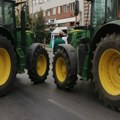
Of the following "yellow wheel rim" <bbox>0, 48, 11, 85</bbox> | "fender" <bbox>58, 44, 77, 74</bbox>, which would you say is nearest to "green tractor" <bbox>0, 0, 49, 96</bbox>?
"yellow wheel rim" <bbox>0, 48, 11, 85</bbox>

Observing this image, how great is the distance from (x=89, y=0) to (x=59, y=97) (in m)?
2.75

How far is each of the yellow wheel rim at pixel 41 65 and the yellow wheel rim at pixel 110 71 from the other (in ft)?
12.5

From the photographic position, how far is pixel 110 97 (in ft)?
25.2

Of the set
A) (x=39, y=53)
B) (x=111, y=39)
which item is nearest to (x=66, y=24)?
(x=39, y=53)

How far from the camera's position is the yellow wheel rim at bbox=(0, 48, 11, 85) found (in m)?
9.54

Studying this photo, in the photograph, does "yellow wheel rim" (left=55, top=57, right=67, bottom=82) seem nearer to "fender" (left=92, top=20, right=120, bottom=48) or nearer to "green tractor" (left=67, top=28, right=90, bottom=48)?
"green tractor" (left=67, top=28, right=90, bottom=48)

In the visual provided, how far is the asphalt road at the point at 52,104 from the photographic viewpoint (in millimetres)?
7350

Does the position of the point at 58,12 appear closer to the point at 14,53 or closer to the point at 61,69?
the point at 61,69

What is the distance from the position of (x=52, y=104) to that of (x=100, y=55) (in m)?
1.69

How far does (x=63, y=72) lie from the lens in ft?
34.4

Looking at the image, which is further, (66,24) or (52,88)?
(66,24)

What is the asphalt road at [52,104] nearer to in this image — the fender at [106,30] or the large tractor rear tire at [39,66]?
the large tractor rear tire at [39,66]

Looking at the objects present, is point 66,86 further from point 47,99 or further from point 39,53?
point 39,53

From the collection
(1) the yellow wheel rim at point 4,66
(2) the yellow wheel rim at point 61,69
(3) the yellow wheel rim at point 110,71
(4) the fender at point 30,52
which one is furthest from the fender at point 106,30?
(4) the fender at point 30,52
